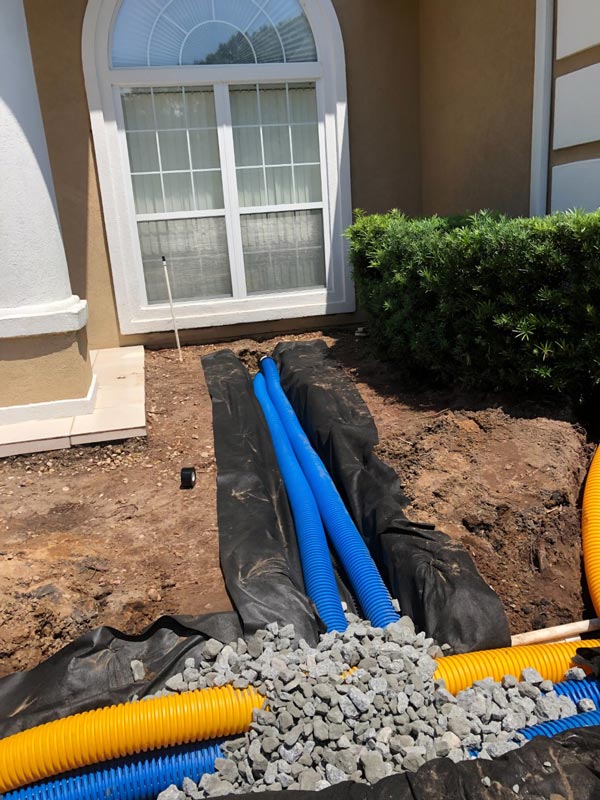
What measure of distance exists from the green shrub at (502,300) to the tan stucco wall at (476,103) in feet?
3.29

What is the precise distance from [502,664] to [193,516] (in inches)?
81.7

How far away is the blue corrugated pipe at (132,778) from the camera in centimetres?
216

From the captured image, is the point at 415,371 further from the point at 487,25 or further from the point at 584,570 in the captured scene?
the point at 487,25

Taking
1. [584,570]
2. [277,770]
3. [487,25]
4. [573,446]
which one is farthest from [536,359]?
[487,25]

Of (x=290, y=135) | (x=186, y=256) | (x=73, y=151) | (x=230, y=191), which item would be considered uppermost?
(x=290, y=135)

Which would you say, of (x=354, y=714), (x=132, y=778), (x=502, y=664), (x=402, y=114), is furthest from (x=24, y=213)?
(x=402, y=114)

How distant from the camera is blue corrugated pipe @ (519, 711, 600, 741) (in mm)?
2193

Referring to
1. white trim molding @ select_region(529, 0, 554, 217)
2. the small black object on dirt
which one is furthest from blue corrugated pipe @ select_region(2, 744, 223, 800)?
white trim molding @ select_region(529, 0, 554, 217)

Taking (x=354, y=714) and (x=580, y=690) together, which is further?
(x=580, y=690)

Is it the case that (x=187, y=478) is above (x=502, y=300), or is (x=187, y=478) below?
below

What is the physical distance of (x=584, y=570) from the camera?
3201mm

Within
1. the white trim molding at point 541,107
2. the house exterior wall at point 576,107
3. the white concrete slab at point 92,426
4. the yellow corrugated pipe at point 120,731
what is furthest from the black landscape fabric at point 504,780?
the white trim molding at point 541,107

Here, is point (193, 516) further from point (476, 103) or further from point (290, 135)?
point (476, 103)

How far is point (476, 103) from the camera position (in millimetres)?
6242
